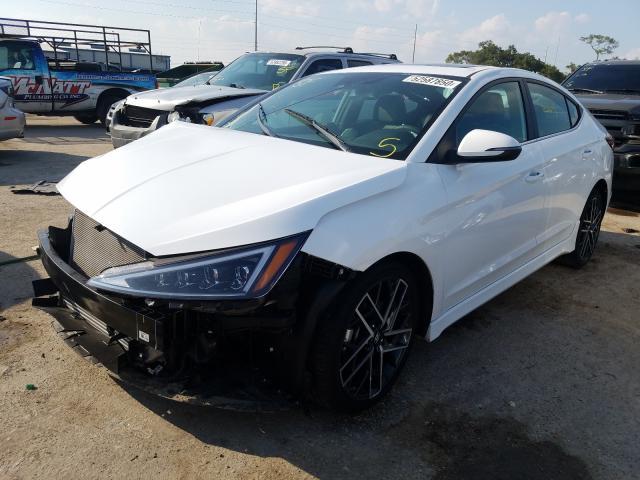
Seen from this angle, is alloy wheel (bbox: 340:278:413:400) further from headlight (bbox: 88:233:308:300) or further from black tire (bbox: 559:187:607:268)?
black tire (bbox: 559:187:607:268)

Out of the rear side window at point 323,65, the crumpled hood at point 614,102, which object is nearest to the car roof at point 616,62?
the crumpled hood at point 614,102

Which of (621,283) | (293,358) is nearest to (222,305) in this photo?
(293,358)

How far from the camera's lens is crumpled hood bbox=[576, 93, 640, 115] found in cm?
727

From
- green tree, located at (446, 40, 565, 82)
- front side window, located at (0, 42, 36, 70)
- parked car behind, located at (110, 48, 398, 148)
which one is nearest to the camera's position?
parked car behind, located at (110, 48, 398, 148)

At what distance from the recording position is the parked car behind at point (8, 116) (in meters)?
8.70

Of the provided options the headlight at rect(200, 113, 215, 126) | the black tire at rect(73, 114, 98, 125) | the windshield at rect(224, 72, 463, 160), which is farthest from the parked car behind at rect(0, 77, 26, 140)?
the windshield at rect(224, 72, 463, 160)

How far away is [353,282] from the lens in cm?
246

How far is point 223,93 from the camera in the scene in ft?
25.5

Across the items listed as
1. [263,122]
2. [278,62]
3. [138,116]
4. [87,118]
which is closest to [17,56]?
[87,118]

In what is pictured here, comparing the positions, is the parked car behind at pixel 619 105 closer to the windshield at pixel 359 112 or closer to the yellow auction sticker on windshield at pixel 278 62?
the yellow auction sticker on windshield at pixel 278 62

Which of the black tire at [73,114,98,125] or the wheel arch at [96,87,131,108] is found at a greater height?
the wheel arch at [96,87,131,108]

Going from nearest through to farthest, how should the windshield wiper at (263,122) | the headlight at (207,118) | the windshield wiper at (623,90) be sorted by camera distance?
the windshield wiper at (263,122)
the headlight at (207,118)
the windshield wiper at (623,90)

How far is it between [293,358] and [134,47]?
1923cm

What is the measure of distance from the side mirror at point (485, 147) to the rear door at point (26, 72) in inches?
478
